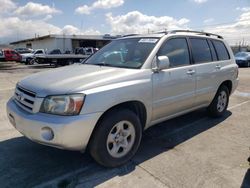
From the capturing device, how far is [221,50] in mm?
5742

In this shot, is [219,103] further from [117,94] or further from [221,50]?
[117,94]

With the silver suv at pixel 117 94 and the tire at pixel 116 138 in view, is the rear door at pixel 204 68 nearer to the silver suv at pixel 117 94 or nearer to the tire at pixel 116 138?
the silver suv at pixel 117 94

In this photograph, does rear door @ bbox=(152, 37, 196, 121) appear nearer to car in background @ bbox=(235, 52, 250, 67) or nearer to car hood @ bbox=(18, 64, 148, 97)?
car hood @ bbox=(18, 64, 148, 97)

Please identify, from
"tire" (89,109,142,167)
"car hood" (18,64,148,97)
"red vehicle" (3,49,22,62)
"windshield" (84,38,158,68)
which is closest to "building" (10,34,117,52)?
"red vehicle" (3,49,22,62)

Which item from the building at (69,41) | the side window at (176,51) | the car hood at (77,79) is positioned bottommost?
the car hood at (77,79)

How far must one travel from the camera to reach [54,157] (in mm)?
3758

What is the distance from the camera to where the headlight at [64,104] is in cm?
298

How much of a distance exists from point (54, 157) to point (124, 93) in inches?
56.6

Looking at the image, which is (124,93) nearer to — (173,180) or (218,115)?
(173,180)

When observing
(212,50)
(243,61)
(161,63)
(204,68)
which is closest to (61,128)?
(161,63)

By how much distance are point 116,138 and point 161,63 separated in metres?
1.25

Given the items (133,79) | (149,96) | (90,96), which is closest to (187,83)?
(149,96)

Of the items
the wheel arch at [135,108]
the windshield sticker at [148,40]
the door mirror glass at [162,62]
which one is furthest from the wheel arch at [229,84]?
the wheel arch at [135,108]

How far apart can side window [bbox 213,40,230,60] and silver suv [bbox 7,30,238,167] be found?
1.59 feet
